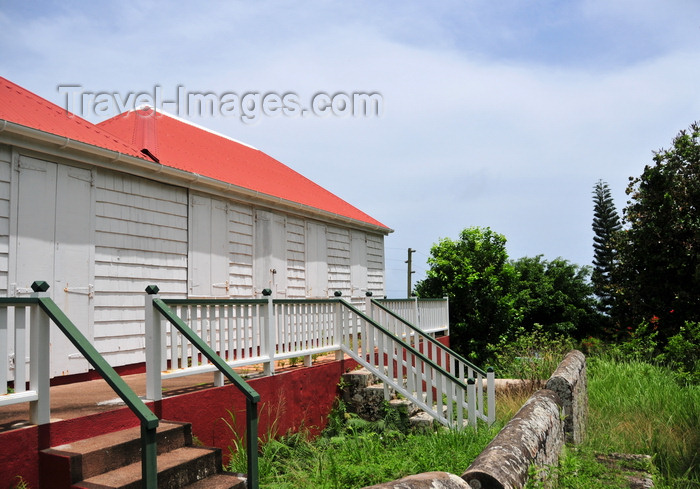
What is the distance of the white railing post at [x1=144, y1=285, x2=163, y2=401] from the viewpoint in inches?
224

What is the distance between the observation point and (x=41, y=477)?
4535 mm

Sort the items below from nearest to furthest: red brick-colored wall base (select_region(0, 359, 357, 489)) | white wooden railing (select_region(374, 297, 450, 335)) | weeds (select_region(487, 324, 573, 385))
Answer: red brick-colored wall base (select_region(0, 359, 357, 489)) < weeds (select_region(487, 324, 573, 385)) < white wooden railing (select_region(374, 297, 450, 335))

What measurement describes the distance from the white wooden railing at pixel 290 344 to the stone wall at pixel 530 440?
4.48 feet

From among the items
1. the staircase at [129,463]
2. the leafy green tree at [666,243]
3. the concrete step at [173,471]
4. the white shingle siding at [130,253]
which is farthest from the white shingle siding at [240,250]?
the leafy green tree at [666,243]

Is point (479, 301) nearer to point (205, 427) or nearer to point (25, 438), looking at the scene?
point (205, 427)

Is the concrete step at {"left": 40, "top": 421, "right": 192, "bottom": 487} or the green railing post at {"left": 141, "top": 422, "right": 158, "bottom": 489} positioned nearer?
the green railing post at {"left": 141, "top": 422, "right": 158, "bottom": 489}

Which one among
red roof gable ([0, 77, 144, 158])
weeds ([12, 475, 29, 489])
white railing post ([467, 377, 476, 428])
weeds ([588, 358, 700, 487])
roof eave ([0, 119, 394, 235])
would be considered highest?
red roof gable ([0, 77, 144, 158])

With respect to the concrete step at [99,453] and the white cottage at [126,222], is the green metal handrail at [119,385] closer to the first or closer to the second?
the concrete step at [99,453]

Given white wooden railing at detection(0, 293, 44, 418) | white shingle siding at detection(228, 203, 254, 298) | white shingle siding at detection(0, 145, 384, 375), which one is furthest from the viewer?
white shingle siding at detection(228, 203, 254, 298)

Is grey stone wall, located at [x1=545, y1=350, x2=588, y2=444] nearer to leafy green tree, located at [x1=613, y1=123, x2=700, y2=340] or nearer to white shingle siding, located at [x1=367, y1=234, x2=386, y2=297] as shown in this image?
white shingle siding, located at [x1=367, y1=234, x2=386, y2=297]

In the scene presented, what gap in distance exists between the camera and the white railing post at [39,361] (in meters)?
4.47

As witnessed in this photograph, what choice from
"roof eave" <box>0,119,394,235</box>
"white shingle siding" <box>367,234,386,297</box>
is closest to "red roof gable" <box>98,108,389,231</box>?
"roof eave" <box>0,119,394,235</box>

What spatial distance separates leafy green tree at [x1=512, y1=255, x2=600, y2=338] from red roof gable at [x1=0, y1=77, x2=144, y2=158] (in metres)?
20.4

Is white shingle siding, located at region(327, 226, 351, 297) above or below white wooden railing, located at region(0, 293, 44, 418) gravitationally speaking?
above
